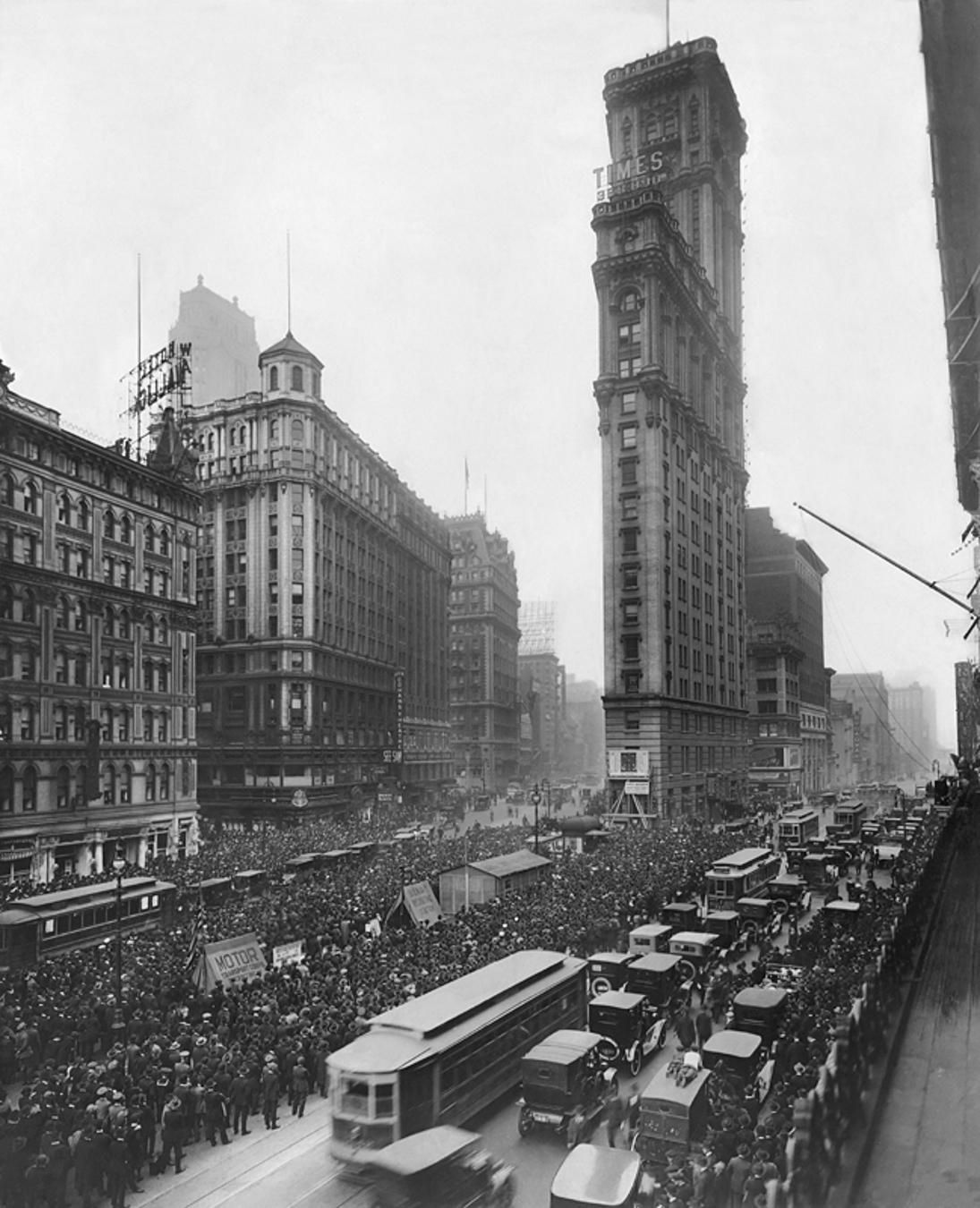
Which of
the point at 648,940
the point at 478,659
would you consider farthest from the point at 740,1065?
the point at 478,659

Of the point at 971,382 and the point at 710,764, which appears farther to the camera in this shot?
the point at 710,764

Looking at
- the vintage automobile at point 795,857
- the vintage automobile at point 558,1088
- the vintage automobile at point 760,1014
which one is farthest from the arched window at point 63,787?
the vintage automobile at point 760,1014

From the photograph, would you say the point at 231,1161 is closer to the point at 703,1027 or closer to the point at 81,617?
the point at 703,1027

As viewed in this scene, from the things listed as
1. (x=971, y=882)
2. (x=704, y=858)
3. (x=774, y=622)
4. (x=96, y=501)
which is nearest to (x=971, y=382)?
(x=971, y=882)

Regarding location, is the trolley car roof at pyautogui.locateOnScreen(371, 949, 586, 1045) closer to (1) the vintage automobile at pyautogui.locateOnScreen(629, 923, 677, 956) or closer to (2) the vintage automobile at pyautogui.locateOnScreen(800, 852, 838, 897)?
(1) the vintage automobile at pyautogui.locateOnScreen(629, 923, 677, 956)

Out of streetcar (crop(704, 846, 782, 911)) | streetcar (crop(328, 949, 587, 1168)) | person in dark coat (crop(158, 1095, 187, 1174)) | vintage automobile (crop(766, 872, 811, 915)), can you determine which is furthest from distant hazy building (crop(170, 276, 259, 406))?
person in dark coat (crop(158, 1095, 187, 1174))

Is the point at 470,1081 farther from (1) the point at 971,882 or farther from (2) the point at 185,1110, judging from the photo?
(1) the point at 971,882
